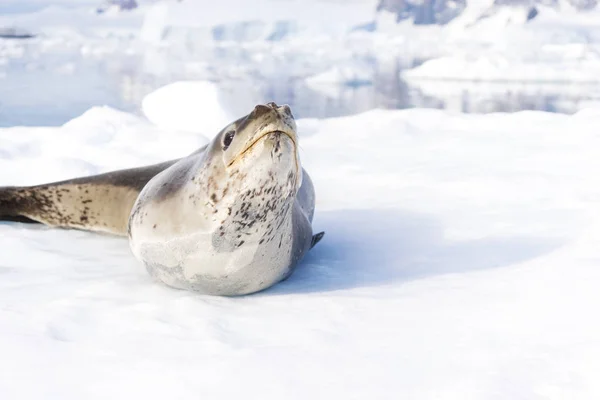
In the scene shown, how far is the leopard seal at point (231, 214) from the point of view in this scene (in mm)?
1823

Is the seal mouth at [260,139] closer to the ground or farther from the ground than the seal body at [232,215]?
farther from the ground

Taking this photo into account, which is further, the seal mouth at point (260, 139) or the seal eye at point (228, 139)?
the seal eye at point (228, 139)

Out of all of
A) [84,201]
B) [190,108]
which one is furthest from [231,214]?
[190,108]

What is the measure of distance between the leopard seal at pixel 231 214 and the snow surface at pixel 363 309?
8 cm

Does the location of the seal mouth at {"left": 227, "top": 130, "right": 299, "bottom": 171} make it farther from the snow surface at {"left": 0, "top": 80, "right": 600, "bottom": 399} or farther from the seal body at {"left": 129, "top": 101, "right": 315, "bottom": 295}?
the snow surface at {"left": 0, "top": 80, "right": 600, "bottom": 399}

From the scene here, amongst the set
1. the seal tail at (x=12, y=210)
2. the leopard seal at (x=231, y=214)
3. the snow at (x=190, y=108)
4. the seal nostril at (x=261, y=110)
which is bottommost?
the snow at (x=190, y=108)

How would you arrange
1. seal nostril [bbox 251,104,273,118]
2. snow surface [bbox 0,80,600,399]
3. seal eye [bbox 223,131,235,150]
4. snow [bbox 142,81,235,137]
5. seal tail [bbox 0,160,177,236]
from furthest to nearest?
snow [bbox 142,81,235,137]
seal tail [bbox 0,160,177,236]
seal eye [bbox 223,131,235,150]
seal nostril [bbox 251,104,273,118]
snow surface [bbox 0,80,600,399]

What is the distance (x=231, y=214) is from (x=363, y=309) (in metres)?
0.45

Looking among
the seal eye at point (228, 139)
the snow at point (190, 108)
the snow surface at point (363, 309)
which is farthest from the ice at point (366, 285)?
the seal eye at point (228, 139)

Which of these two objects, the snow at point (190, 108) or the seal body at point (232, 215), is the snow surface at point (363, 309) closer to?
the seal body at point (232, 215)

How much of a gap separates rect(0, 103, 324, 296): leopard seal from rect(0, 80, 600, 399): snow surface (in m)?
0.08

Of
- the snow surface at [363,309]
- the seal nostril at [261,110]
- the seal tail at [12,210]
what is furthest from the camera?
the seal tail at [12,210]

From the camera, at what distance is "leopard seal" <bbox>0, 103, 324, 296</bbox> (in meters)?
1.82

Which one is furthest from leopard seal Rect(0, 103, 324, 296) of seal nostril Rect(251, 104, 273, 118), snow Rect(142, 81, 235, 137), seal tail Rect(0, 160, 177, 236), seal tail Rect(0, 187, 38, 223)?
snow Rect(142, 81, 235, 137)
